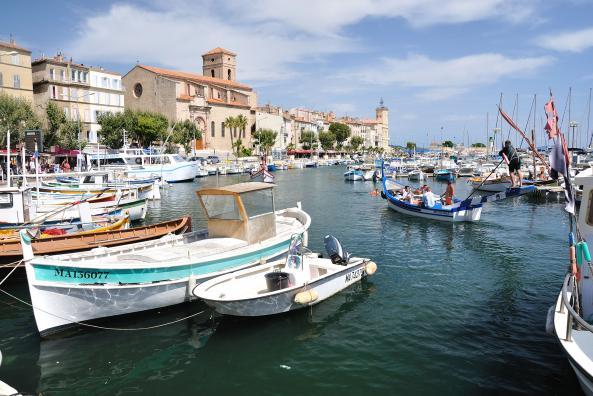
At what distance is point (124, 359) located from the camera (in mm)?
10867

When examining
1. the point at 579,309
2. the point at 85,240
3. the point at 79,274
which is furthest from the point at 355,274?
the point at 85,240

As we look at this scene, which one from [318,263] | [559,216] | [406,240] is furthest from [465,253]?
[559,216]

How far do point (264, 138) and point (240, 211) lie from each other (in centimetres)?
10548

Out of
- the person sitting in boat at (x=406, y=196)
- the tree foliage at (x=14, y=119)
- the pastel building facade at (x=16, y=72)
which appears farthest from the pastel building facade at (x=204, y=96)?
the person sitting in boat at (x=406, y=196)

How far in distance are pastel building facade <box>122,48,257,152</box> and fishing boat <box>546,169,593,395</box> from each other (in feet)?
306

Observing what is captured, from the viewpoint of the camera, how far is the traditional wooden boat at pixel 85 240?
51.2 feet

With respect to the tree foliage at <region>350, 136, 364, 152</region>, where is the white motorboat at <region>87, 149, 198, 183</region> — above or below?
below

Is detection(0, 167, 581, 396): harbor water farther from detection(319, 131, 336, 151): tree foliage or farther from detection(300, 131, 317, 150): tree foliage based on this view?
detection(319, 131, 336, 151): tree foliage

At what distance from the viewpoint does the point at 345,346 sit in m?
11.4

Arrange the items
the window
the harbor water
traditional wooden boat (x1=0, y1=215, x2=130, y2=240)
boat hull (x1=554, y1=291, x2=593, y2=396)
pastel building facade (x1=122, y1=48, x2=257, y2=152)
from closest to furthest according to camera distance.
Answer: boat hull (x1=554, y1=291, x2=593, y2=396) < the harbor water < traditional wooden boat (x1=0, y1=215, x2=130, y2=240) < pastel building facade (x1=122, y1=48, x2=257, y2=152) < the window

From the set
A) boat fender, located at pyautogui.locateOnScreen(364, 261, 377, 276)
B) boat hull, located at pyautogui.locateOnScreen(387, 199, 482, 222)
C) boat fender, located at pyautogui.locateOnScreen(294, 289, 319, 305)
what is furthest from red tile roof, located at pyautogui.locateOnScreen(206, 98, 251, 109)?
boat fender, located at pyautogui.locateOnScreen(294, 289, 319, 305)

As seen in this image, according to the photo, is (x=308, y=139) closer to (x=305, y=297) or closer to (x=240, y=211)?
(x=240, y=211)

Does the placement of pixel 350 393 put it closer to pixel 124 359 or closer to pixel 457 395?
pixel 457 395

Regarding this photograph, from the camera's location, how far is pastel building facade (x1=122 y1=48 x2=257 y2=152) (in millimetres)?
99312
